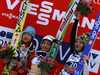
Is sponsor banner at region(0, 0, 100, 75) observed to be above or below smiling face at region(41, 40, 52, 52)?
above

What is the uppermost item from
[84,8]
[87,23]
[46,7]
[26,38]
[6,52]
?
[46,7]

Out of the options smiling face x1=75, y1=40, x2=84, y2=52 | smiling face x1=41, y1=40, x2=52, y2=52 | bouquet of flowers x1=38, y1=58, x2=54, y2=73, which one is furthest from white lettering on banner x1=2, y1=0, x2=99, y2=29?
bouquet of flowers x1=38, y1=58, x2=54, y2=73

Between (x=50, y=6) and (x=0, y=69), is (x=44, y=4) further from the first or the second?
(x=0, y=69)

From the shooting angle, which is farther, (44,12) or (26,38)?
(44,12)

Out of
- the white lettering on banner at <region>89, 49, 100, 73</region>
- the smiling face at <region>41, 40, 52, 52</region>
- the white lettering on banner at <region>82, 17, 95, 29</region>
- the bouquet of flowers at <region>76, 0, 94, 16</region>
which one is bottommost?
the white lettering on banner at <region>89, 49, 100, 73</region>

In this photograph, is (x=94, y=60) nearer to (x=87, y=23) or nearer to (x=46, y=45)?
(x=87, y=23)

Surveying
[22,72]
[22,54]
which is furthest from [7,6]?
[22,72]

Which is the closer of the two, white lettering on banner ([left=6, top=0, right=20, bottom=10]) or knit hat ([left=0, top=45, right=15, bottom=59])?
knit hat ([left=0, top=45, right=15, bottom=59])

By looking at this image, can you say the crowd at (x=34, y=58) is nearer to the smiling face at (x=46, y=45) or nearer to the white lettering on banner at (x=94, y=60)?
the smiling face at (x=46, y=45)

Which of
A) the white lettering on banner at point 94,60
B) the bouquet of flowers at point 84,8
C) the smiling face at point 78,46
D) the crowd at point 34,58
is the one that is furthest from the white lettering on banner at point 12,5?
the white lettering on banner at point 94,60

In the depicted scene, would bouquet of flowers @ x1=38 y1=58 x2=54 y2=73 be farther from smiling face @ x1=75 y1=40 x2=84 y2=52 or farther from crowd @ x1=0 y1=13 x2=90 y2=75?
smiling face @ x1=75 y1=40 x2=84 y2=52

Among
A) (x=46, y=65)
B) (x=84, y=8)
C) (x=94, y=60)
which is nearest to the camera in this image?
(x=46, y=65)

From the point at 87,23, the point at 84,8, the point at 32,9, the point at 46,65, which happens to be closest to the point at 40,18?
the point at 32,9

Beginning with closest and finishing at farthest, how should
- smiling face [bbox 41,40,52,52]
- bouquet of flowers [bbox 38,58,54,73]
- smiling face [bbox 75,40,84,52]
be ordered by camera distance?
bouquet of flowers [bbox 38,58,54,73]
smiling face [bbox 75,40,84,52]
smiling face [bbox 41,40,52,52]
